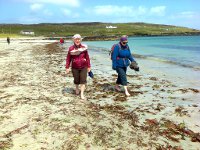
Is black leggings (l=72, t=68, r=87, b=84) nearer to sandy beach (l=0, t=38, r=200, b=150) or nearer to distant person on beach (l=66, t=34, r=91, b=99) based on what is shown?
distant person on beach (l=66, t=34, r=91, b=99)

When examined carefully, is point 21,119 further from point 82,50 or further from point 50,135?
point 82,50

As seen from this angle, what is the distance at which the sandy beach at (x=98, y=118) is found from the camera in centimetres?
645

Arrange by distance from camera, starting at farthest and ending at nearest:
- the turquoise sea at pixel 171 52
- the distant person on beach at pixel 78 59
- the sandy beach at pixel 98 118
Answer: the turquoise sea at pixel 171 52, the distant person on beach at pixel 78 59, the sandy beach at pixel 98 118

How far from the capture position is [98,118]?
8227 millimetres

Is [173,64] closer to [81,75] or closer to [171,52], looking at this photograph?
[81,75]

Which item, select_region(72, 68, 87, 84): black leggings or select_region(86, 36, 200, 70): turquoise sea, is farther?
select_region(86, 36, 200, 70): turquoise sea

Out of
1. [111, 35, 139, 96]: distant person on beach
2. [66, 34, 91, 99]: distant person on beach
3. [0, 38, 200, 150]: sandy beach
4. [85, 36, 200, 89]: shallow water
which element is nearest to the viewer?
[0, 38, 200, 150]: sandy beach

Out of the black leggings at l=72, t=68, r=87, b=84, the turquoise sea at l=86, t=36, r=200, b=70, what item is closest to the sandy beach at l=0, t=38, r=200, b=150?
the black leggings at l=72, t=68, r=87, b=84

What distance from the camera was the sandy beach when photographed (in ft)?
21.2

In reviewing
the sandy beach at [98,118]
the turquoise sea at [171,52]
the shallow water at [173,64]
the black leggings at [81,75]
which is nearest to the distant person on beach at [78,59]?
the black leggings at [81,75]

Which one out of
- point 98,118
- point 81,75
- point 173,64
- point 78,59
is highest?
point 78,59

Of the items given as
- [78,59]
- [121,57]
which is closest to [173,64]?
[121,57]

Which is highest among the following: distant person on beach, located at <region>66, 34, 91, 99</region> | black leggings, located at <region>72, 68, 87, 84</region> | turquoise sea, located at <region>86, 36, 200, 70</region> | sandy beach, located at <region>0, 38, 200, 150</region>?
distant person on beach, located at <region>66, 34, 91, 99</region>

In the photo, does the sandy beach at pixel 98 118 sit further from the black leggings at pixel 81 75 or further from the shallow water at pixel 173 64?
the shallow water at pixel 173 64
